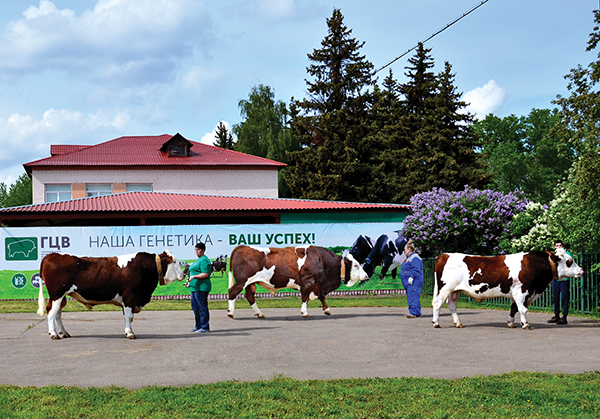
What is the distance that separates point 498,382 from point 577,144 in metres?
8.79

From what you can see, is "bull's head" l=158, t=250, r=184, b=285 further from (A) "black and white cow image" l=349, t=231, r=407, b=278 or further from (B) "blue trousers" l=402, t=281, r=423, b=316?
(A) "black and white cow image" l=349, t=231, r=407, b=278

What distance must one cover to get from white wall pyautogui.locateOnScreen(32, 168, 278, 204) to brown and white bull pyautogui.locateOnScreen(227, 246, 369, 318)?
87.4 ft

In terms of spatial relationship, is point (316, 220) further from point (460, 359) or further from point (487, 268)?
point (460, 359)

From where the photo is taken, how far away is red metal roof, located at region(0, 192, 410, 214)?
2852cm

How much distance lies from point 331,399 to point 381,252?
2081cm

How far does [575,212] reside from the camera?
1681 centimetres

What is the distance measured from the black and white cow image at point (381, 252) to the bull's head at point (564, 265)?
1255cm

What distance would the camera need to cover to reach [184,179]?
44219 millimetres

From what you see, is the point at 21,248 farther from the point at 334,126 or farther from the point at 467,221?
the point at 334,126

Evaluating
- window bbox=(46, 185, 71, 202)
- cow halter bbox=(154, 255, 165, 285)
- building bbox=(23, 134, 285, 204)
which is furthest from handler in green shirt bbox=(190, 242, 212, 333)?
window bbox=(46, 185, 71, 202)

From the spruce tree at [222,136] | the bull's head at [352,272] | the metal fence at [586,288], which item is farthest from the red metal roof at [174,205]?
the spruce tree at [222,136]

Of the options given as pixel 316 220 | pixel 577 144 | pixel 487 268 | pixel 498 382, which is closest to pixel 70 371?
pixel 498 382

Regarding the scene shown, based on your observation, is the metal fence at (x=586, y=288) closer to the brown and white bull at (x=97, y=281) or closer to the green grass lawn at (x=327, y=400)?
the green grass lawn at (x=327, y=400)

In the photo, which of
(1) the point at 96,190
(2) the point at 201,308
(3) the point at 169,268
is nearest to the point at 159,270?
(3) the point at 169,268
